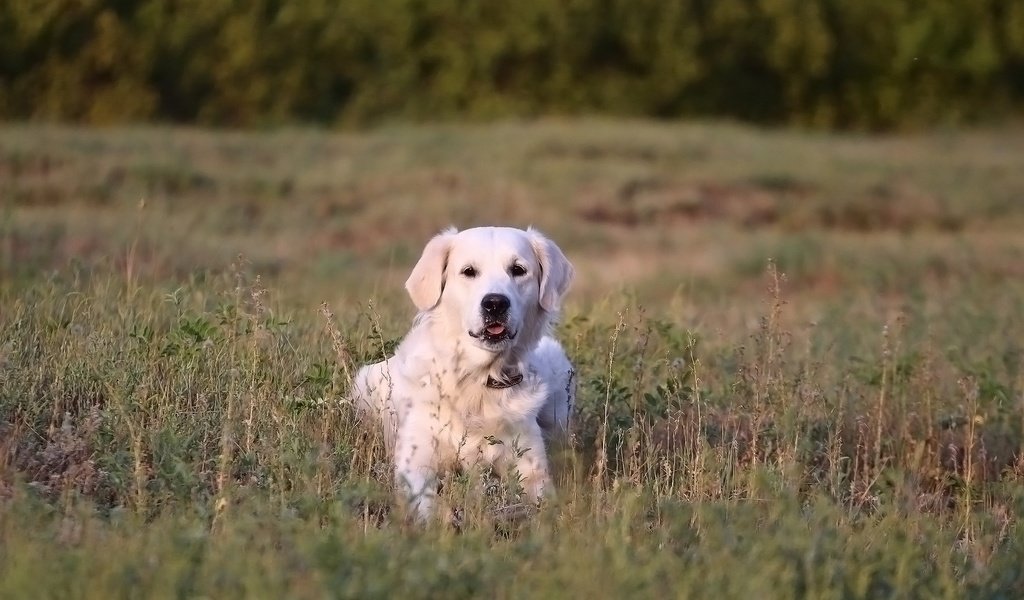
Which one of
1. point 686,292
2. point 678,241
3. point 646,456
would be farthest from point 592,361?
point 678,241

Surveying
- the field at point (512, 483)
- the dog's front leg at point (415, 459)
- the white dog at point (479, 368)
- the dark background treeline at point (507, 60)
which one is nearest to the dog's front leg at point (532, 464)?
the white dog at point (479, 368)

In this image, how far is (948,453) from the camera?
6.45 m

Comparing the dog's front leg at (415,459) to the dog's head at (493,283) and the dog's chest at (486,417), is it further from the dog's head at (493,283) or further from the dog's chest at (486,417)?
the dog's head at (493,283)

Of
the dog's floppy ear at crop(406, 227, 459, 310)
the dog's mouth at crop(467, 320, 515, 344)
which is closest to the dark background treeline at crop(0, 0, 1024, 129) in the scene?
the dog's floppy ear at crop(406, 227, 459, 310)

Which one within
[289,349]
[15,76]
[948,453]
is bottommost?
[948,453]

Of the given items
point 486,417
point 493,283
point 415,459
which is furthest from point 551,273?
point 415,459

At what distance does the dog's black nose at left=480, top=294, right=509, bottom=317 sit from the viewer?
204 inches

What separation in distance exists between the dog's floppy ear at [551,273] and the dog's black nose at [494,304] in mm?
350

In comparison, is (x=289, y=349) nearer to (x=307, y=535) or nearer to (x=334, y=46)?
(x=307, y=535)

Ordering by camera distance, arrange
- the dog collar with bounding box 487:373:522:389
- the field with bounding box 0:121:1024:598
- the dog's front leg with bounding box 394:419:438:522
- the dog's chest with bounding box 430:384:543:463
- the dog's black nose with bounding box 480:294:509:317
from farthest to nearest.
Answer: the dog collar with bounding box 487:373:522:389
the dog's chest with bounding box 430:384:543:463
the dog's black nose with bounding box 480:294:509:317
the dog's front leg with bounding box 394:419:438:522
the field with bounding box 0:121:1024:598

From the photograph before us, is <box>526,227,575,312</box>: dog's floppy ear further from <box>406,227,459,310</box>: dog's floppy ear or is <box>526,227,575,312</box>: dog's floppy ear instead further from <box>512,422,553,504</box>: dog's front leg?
<box>512,422,553,504</box>: dog's front leg

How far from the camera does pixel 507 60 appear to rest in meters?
27.0

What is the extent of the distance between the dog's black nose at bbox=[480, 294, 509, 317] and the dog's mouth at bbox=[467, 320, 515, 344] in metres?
0.04

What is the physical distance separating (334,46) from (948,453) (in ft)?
69.5
